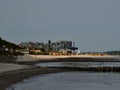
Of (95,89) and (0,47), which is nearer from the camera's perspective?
(95,89)

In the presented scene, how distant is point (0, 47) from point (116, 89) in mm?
101116

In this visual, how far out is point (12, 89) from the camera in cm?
3669


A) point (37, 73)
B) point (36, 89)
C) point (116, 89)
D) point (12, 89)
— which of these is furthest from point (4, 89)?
point (37, 73)

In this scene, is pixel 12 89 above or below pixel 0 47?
below

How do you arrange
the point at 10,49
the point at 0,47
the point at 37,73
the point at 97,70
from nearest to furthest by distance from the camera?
the point at 37,73
the point at 97,70
the point at 0,47
the point at 10,49

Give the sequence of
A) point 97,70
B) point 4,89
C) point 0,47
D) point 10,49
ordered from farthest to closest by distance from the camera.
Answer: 1. point 10,49
2. point 0,47
3. point 97,70
4. point 4,89

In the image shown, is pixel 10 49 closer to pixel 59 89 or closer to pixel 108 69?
pixel 108 69

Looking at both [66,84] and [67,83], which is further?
[67,83]

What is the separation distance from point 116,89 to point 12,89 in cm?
1143

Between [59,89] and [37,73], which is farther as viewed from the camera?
[37,73]

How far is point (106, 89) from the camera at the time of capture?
4066 centimetres

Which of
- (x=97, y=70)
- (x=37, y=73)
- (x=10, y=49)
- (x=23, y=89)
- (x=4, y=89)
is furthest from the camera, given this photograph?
(x=10, y=49)

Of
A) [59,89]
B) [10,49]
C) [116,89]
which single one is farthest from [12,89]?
[10,49]

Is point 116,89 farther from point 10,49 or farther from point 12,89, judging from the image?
point 10,49
